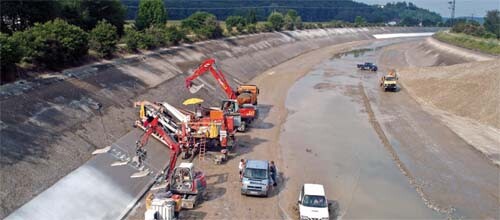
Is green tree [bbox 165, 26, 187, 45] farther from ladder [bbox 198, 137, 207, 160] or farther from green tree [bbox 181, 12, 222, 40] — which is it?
ladder [bbox 198, 137, 207, 160]

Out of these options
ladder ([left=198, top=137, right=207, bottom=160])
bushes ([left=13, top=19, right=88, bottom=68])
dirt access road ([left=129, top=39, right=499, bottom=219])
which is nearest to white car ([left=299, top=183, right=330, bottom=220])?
dirt access road ([left=129, top=39, right=499, bottom=219])

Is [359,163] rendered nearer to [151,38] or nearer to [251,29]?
[151,38]

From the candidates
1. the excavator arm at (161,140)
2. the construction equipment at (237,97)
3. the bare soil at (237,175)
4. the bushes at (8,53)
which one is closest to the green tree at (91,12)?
the bare soil at (237,175)

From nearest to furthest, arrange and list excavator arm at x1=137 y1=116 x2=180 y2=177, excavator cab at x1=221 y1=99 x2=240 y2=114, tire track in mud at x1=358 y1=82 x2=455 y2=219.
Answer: tire track in mud at x1=358 y1=82 x2=455 y2=219, excavator arm at x1=137 y1=116 x2=180 y2=177, excavator cab at x1=221 y1=99 x2=240 y2=114

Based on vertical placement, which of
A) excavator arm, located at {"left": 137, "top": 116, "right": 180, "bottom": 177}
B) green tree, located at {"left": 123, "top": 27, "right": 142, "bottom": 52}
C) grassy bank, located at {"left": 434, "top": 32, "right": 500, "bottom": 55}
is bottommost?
excavator arm, located at {"left": 137, "top": 116, "right": 180, "bottom": 177}

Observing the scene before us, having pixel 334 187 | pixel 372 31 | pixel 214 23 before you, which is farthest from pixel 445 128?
pixel 372 31

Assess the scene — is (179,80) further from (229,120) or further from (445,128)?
(445,128)

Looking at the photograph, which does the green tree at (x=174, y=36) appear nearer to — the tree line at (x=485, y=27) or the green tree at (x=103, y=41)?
the green tree at (x=103, y=41)
